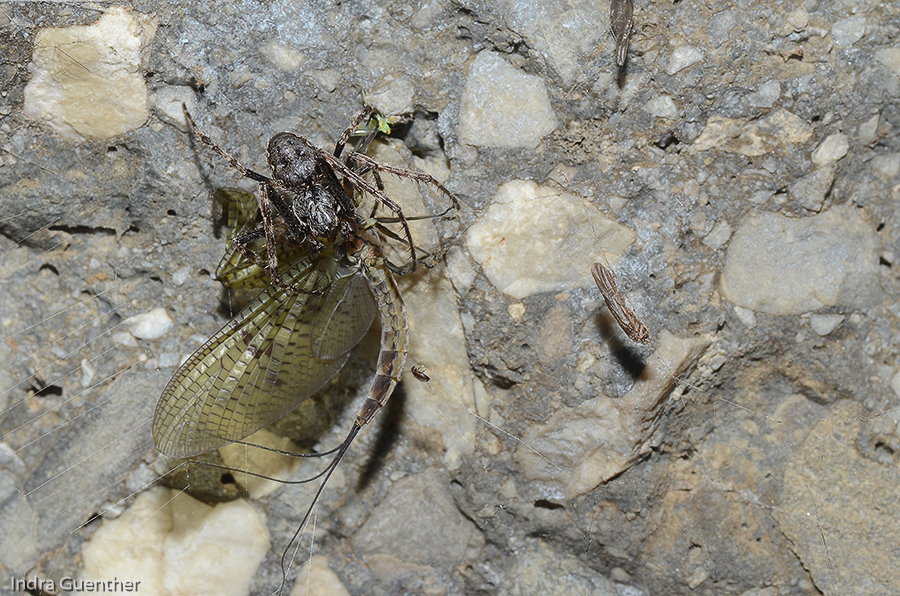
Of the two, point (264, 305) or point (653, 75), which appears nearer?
point (653, 75)

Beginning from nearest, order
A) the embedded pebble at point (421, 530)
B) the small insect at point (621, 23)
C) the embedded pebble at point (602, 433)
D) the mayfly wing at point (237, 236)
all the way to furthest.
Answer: the small insect at point (621, 23) < the embedded pebble at point (602, 433) < the mayfly wing at point (237, 236) < the embedded pebble at point (421, 530)

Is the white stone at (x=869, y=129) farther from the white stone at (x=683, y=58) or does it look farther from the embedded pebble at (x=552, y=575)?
the embedded pebble at (x=552, y=575)

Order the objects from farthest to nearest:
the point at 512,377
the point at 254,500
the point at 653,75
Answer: the point at 254,500 → the point at 512,377 → the point at 653,75

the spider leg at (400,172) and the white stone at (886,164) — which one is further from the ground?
the white stone at (886,164)

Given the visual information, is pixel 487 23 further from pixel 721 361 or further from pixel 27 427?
pixel 27 427

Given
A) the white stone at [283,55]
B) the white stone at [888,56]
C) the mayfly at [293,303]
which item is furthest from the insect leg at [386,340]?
the white stone at [888,56]

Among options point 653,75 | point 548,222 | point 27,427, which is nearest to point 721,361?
point 548,222

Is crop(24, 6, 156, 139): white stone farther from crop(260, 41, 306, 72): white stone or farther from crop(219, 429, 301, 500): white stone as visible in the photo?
crop(219, 429, 301, 500): white stone
